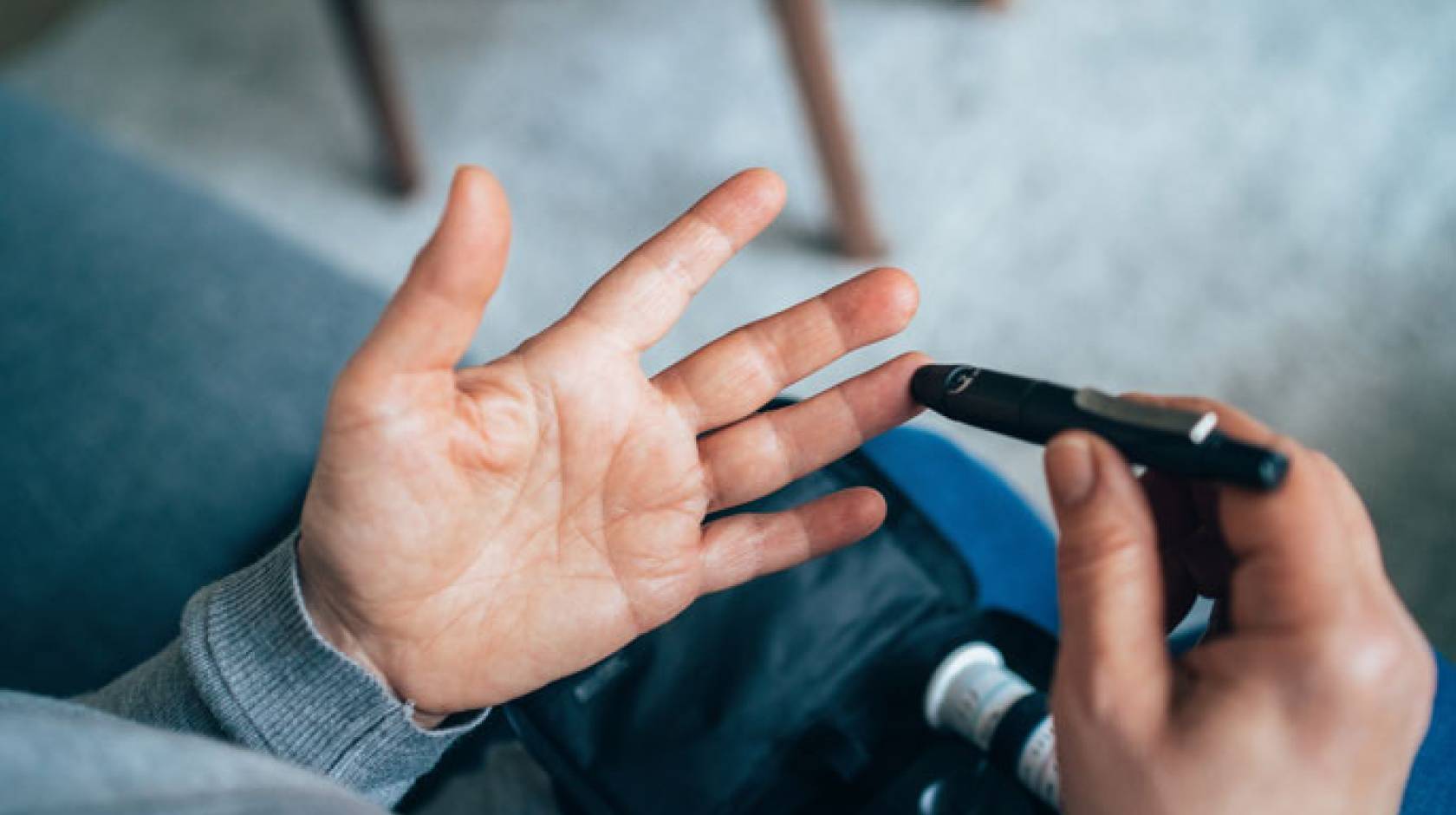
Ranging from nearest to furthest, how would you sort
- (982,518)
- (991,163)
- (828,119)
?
(982,518) < (828,119) < (991,163)

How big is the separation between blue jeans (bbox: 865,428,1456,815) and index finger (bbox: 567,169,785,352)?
10.2 inches

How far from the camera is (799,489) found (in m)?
0.79

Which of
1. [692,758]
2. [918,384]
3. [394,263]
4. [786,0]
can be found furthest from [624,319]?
[394,263]

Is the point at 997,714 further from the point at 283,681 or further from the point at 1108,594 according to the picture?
the point at 283,681

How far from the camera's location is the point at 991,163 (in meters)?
1.46

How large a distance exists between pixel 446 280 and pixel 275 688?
0.25 m

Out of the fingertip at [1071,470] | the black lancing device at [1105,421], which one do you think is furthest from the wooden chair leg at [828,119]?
the fingertip at [1071,470]

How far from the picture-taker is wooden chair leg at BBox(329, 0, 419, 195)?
1.39 meters

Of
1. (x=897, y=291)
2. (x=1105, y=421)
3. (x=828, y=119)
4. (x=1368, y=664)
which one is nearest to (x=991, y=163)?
(x=828, y=119)

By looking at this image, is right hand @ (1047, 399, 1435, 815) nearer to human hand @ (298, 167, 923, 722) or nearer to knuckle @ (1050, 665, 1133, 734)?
knuckle @ (1050, 665, 1133, 734)

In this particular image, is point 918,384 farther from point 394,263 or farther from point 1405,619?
point 394,263

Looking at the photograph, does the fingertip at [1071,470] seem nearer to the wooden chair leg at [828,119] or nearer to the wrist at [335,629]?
the wrist at [335,629]

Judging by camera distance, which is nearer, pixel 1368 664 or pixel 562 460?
pixel 1368 664

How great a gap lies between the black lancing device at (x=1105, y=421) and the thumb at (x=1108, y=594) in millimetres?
20
